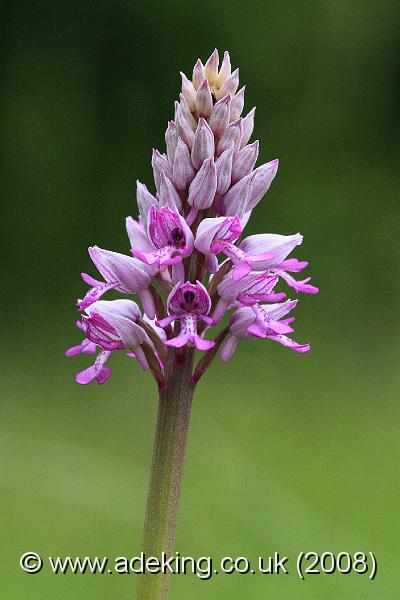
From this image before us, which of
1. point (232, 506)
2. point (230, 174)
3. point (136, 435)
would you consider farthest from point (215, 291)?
point (136, 435)

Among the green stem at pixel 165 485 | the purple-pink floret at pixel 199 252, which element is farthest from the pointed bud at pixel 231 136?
the green stem at pixel 165 485

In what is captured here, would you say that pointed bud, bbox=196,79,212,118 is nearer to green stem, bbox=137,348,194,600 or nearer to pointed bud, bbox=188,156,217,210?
pointed bud, bbox=188,156,217,210

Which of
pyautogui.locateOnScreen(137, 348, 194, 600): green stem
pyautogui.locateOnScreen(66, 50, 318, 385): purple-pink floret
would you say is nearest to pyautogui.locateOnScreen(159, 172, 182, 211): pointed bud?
pyautogui.locateOnScreen(66, 50, 318, 385): purple-pink floret

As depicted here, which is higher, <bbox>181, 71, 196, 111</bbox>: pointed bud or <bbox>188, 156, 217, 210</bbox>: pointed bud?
<bbox>181, 71, 196, 111</bbox>: pointed bud

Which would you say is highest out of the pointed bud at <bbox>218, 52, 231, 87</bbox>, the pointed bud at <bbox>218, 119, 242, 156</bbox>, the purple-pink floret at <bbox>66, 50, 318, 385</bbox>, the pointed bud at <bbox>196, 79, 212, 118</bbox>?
the pointed bud at <bbox>218, 52, 231, 87</bbox>

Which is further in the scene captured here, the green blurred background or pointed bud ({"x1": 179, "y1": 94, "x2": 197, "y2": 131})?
the green blurred background

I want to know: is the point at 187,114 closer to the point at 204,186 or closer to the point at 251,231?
the point at 204,186

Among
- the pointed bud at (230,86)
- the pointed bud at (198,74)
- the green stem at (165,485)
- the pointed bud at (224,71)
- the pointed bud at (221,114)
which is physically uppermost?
the pointed bud at (224,71)

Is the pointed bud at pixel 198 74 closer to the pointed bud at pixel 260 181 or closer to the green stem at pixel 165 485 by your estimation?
the pointed bud at pixel 260 181
